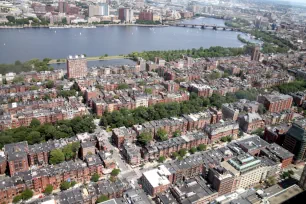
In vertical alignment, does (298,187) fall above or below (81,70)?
below

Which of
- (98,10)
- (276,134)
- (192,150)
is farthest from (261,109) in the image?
(98,10)

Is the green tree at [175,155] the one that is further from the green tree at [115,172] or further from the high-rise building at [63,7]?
the high-rise building at [63,7]

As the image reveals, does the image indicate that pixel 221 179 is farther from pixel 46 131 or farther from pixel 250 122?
pixel 46 131

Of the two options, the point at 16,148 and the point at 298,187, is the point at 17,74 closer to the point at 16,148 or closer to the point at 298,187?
the point at 16,148

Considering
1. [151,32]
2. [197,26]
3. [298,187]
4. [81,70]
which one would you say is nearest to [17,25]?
[151,32]

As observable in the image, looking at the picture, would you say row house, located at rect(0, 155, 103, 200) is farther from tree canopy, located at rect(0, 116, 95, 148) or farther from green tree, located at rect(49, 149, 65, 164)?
tree canopy, located at rect(0, 116, 95, 148)

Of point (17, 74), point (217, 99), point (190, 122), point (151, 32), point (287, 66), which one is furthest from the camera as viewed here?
point (151, 32)

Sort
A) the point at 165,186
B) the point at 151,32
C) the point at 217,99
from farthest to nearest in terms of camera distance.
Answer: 1. the point at 151,32
2. the point at 217,99
3. the point at 165,186
